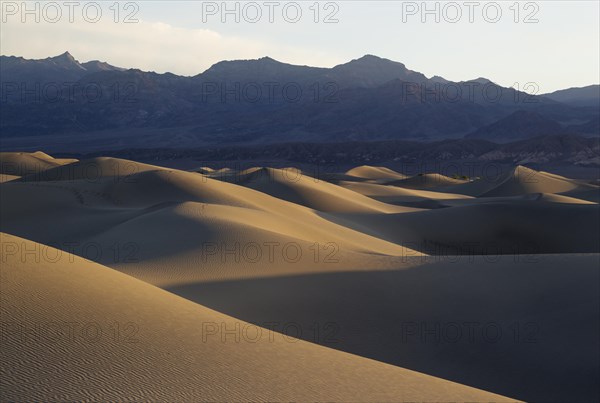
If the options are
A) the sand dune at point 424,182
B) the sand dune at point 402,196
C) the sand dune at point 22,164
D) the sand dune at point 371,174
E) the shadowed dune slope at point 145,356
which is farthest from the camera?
the sand dune at point 371,174

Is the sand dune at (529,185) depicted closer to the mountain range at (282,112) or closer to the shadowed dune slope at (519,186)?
the shadowed dune slope at (519,186)

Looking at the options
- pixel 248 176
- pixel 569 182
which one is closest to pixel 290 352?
pixel 248 176

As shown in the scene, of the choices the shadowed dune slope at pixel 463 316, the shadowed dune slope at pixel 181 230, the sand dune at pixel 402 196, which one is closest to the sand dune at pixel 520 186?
the sand dune at pixel 402 196

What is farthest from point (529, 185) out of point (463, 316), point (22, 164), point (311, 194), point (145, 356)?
point (145, 356)

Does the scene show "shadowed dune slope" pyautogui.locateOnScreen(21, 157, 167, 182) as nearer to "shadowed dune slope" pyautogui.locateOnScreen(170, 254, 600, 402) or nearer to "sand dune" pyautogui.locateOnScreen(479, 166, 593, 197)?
"shadowed dune slope" pyautogui.locateOnScreen(170, 254, 600, 402)

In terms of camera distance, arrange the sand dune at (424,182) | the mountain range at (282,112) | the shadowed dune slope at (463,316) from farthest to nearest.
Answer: the mountain range at (282,112)
the sand dune at (424,182)
the shadowed dune slope at (463,316)

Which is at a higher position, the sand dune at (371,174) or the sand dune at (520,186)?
the sand dune at (520,186)
